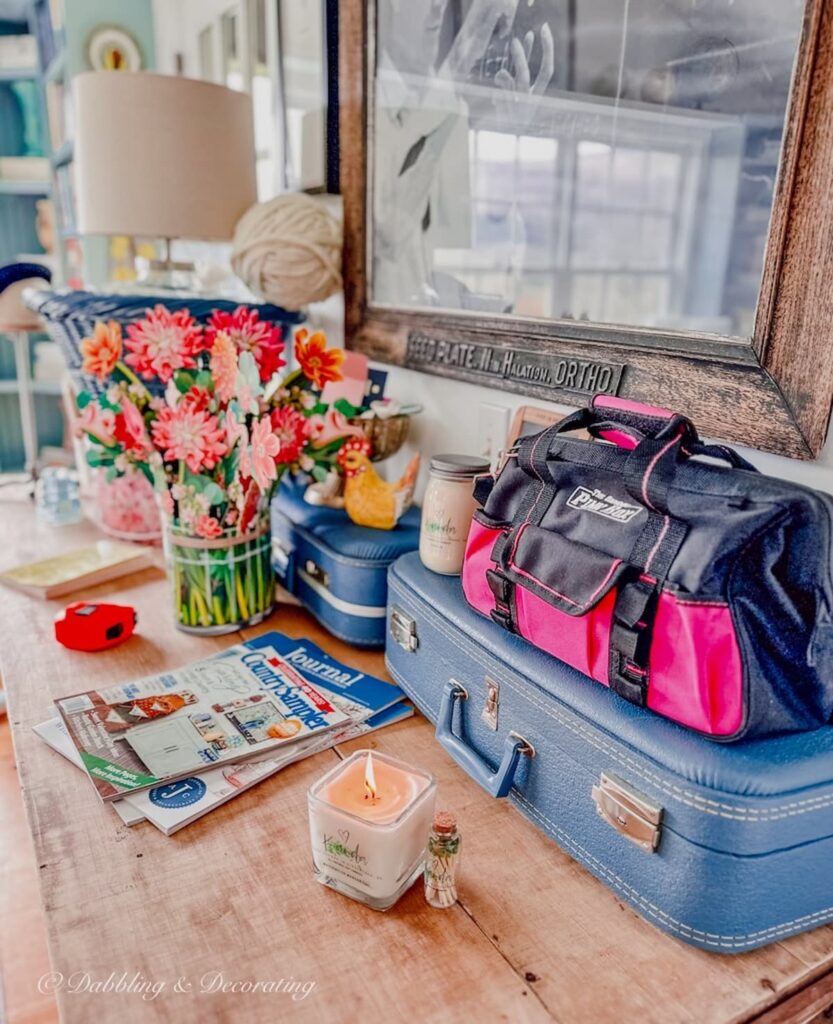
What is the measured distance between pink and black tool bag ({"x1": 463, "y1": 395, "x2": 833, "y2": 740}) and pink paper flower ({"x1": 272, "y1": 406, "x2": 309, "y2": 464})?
367 millimetres

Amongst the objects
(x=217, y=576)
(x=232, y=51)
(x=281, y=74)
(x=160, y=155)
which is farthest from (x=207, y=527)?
(x=232, y=51)

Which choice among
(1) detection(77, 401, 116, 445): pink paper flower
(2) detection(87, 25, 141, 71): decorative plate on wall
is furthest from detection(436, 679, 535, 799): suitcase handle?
(2) detection(87, 25, 141, 71): decorative plate on wall

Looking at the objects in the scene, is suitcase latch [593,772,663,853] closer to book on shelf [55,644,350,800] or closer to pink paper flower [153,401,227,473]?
book on shelf [55,644,350,800]

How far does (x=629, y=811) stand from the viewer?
1.89ft

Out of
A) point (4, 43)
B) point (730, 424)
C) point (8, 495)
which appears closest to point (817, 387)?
point (730, 424)

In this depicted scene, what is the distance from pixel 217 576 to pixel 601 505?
0.59m

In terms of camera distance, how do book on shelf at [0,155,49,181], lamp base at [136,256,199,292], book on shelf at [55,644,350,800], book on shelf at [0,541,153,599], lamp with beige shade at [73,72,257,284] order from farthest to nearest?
book on shelf at [0,155,49,181] < lamp base at [136,256,199,292] < lamp with beige shade at [73,72,257,284] < book on shelf at [0,541,153,599] < book on shelf at [55,644,350,800]

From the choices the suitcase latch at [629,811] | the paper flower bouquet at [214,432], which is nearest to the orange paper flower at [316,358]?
the paper flower bouquet at [214,432]

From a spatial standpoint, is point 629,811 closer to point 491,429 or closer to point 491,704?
point 491,704

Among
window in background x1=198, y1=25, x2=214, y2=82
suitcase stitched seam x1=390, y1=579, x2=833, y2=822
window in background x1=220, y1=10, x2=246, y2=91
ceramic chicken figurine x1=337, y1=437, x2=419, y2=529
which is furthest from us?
window in background x1=198, y1=25, x2=214, y2=82

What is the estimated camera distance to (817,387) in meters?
0.67

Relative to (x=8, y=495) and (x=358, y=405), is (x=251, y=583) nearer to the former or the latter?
(x=358, y=405)

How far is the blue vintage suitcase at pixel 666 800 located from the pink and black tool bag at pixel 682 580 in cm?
2

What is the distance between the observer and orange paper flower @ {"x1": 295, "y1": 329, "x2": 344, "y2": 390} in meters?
0.95
